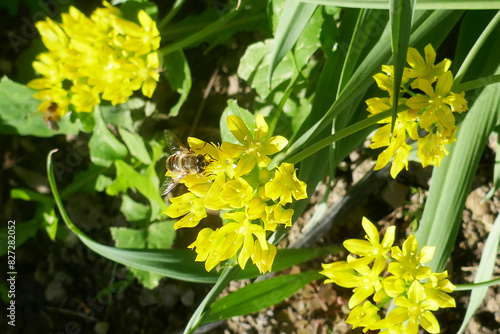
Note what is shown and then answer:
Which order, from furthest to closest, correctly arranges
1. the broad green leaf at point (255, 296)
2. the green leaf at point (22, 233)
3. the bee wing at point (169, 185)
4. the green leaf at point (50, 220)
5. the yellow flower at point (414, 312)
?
the green leaf at point (22, 233) → the green leaf at point (50, 220) → the broad green leaf at point (255, 296) → the bee wing at point (169, 185) → the yellow flower at point (414, 312)

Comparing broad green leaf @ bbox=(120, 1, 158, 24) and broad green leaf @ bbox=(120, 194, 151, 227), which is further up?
broad green leaf @ bbox=(120, 1, 158, 24)

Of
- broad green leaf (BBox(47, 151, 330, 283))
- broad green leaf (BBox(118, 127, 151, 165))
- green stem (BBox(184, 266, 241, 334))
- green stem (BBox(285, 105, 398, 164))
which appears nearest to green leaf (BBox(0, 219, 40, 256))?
broad green leaf (BBox(118, 127, 151, 165))

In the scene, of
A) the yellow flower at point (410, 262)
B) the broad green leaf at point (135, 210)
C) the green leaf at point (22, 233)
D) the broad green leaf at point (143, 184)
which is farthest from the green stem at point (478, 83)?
the green leaf at point (22, 233)

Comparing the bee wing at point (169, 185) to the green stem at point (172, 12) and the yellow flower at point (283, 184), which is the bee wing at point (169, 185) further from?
the green stem at point (172, 12)

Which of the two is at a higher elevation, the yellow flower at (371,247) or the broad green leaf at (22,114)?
the yellow flower at (371,247)

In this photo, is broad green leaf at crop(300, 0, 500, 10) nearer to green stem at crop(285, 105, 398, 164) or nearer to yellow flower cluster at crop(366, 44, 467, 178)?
yellow flower cluster at crop(366, 44, 467, 178)

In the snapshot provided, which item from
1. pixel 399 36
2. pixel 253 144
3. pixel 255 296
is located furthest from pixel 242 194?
pixel 255 296
